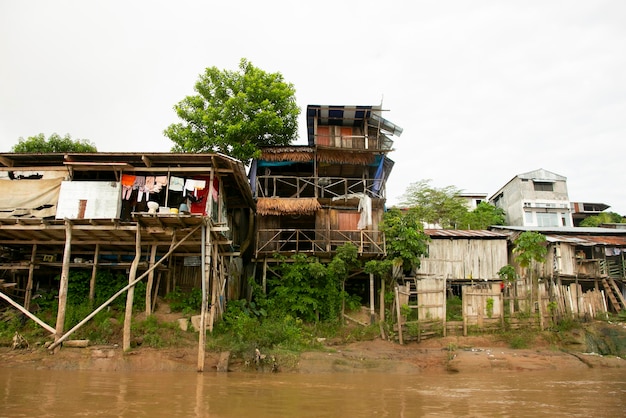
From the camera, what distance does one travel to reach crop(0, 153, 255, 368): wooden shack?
14.4m

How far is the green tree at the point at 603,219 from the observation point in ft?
105

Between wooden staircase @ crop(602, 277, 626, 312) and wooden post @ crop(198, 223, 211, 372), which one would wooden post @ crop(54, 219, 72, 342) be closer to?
wooden post @ crop(198, 223, 211, 372)

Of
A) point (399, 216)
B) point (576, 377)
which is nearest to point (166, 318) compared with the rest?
point (399, 216)

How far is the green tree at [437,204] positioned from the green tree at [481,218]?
0.35 m

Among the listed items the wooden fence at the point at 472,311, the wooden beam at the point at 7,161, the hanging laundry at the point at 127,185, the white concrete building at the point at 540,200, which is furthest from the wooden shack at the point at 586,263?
the wooden beam at the point at 7,161

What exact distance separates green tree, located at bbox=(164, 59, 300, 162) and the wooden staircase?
16586 mm

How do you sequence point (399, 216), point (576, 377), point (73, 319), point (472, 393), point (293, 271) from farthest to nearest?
1. point (399, 216)
2. point (293, 271)
3. point (73, 319)
4. point (576, 377)
5. point (472, 393)

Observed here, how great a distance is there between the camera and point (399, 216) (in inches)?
→ 735

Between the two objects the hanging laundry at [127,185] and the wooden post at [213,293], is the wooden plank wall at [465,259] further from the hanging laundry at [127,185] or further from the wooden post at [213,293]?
the hanging laundry at [127,185]

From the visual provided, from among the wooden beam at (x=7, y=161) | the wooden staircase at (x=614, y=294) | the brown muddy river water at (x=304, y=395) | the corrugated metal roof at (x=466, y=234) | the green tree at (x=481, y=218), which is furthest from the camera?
the green tree at (x=481, y=218)

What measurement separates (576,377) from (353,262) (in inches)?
331

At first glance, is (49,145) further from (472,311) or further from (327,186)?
(472,311)

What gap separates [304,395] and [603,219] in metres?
32.0

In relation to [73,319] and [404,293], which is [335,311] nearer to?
[404,293]
